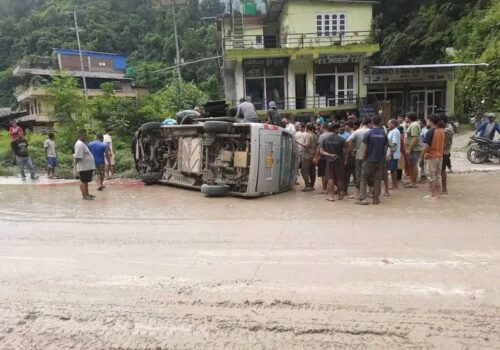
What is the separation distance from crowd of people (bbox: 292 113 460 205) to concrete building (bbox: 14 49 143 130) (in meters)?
35.3

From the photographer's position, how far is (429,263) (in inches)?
202

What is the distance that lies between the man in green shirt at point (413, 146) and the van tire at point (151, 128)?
256 inches

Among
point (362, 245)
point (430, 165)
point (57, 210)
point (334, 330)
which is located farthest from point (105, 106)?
point (334, 330)

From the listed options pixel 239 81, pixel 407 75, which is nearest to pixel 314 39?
pixel 239 81

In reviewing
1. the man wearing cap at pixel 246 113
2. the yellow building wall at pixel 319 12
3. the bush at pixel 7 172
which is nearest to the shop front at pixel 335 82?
the yellow building wall at pixel 319 12

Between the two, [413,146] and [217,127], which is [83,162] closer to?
[217,127]

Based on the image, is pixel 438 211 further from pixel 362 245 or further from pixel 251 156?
pixel 251 156

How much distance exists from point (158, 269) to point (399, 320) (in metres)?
2.74

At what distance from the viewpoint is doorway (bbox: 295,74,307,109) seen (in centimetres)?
2883

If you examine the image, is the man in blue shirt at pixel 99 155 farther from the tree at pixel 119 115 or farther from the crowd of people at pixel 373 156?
the tree at pixel 119 115

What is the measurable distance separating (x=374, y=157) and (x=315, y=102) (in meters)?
20.1

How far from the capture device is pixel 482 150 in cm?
1402

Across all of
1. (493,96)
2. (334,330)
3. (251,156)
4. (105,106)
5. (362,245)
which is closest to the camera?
(334,330)

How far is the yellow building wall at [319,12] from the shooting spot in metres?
28.7
